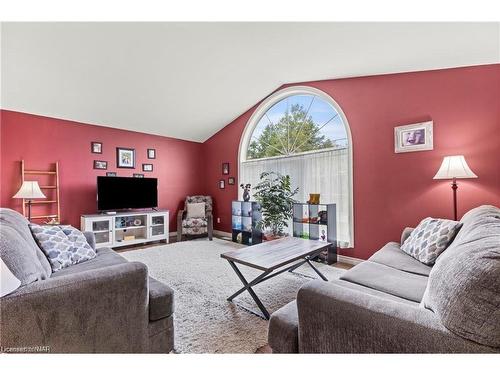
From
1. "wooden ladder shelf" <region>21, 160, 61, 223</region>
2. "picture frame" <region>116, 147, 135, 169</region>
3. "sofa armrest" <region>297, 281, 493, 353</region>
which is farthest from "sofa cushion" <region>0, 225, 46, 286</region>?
"picture frame" <region>116, 147, 135, 169</region>

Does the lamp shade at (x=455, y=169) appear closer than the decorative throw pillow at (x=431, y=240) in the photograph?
No

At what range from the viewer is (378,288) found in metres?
1.60

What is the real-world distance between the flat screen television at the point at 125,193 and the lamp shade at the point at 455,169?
179 inches

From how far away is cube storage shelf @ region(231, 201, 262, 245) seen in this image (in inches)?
176

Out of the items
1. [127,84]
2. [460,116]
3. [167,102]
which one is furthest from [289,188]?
[127,84]

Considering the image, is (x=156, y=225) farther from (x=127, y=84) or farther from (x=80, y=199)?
(x=127, y=84)

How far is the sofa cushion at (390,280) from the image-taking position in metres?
A: 1.53

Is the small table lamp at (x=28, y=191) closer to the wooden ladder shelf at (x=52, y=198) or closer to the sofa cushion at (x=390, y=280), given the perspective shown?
the wooden ladder shelf at (x=52, y=198)

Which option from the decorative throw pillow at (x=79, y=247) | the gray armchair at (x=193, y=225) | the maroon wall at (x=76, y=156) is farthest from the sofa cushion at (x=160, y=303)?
the maroon wall at (x=76, y=156)

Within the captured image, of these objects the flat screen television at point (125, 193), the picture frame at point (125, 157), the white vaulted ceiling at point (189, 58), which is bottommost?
the flat screen television at point (125, 193)

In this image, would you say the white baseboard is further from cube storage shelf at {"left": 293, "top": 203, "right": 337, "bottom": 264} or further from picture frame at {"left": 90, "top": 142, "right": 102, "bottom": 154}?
picture frame at {"left": 90, "top": 142, "right": 102, "bottom": 154}

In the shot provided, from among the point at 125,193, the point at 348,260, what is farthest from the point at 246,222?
the point at 125,193

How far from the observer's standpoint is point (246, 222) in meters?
4.70
